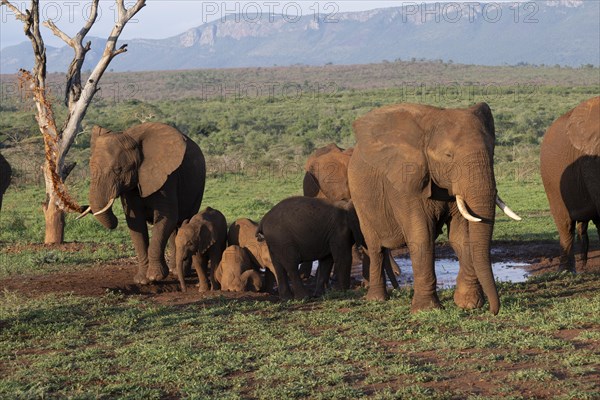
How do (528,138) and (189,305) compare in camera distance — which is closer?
(189,305)

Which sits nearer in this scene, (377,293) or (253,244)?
(377,293)

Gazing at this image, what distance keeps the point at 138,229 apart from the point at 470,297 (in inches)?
211

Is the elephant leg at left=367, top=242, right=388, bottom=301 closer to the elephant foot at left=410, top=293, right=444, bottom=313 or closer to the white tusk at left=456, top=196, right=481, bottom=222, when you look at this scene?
the elephant foot at left=410, top=293, right=444, bottom=313

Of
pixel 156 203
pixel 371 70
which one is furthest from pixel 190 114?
pixel 371 70

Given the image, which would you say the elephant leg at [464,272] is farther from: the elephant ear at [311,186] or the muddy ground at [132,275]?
the elephant ear at [311,186]

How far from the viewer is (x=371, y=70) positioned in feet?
407

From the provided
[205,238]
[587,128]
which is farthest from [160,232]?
[587,128]

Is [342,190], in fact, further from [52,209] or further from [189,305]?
[52,209]

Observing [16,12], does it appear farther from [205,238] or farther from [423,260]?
[423,260]

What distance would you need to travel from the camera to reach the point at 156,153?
13734 mm

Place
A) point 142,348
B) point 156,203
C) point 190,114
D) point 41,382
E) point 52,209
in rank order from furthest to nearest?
point 190,114, point 52,209, point 156,203, point 142,348, point 41,382

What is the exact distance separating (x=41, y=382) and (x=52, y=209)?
1005 centimetres

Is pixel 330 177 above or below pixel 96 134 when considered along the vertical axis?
below

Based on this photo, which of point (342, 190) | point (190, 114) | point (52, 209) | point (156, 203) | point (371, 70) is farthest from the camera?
point (371, 70)
